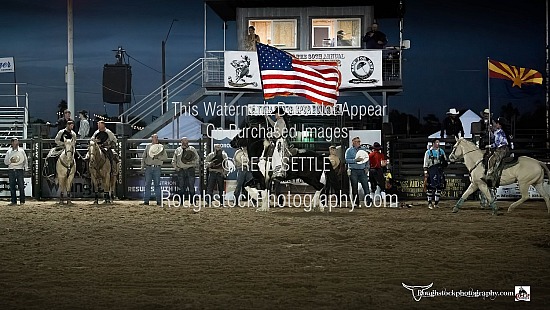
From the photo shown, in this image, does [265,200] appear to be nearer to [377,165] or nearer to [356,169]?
[356,169]

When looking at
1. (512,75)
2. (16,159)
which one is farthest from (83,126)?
(512,75)

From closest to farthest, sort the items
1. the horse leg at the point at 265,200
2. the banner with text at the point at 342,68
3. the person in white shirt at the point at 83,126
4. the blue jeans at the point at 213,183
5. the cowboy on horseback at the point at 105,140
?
the horse leg at the point at 265,200
the cowboy on horseback at the point at 105,140
the blue jeans at the point at 213,183
the person in white shirt at the point at 83,126
the banner with text at the point at 342,68

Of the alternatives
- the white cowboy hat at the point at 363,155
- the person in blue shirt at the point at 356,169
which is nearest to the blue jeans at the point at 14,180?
the person in blue shirt at the point at 356,169

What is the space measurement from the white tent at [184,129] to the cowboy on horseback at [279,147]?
9.83 meters

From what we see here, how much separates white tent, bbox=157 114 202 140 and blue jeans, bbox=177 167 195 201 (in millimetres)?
5461

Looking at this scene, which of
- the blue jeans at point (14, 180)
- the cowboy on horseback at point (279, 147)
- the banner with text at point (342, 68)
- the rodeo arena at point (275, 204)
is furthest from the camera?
the banner with text at point (342, 68)

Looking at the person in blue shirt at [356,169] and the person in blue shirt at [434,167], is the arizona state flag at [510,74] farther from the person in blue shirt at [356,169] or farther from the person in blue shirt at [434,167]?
the person in blue shirt at [356,169]

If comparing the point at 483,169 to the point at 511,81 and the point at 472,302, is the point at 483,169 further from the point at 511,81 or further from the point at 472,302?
the point at 472,302

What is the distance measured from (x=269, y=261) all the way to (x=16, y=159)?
46.2 ft

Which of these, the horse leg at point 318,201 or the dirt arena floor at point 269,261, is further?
the horse leg at point 318,201

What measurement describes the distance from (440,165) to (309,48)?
9493 millimetres

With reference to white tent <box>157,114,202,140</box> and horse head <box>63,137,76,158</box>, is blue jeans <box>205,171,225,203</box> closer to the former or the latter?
horse head <box>63,137,76,158</box>

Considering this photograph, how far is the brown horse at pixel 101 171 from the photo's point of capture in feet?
65.5

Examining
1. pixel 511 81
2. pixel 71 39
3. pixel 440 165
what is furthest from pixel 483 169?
pixel 71 39
